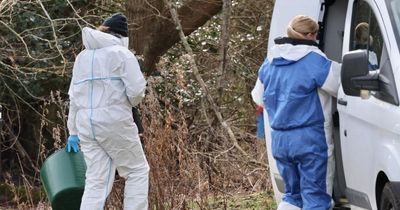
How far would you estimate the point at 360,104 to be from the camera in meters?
6.02

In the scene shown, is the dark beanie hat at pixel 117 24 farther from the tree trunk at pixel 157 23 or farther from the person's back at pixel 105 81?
the tree trunk at pixel 157 23

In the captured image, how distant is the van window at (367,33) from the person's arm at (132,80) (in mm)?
1916

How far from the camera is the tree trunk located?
14062mm

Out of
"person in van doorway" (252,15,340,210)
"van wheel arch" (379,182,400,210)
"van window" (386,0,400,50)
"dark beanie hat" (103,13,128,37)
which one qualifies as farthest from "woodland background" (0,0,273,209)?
"van window" (386,0,400,50)

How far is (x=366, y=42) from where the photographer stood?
247 inches

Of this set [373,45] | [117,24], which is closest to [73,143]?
[117,24]

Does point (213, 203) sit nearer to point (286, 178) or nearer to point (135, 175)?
point (135, 175)

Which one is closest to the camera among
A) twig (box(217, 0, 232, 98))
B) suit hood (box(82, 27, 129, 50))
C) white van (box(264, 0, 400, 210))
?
white van (box(264, 0, 400, 210))

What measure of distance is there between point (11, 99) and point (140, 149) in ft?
25.4

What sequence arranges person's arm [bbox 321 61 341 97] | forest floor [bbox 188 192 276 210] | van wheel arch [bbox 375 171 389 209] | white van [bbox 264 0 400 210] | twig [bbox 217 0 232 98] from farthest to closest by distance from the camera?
twig [bbox 217 0 232 98], forest floor [bbox 188 192 276 210], person's arm [bbox 321 61 341 97], van wheel arch [bbox 375 171 389 209], white van [bbox 264 0 400 210]

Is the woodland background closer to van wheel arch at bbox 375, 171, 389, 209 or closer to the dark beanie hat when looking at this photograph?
the dark beanie hat

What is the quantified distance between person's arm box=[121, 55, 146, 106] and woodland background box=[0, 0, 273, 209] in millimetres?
2352

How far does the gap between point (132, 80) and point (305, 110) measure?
1698mm

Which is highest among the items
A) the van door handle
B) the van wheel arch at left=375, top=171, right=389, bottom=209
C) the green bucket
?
the van door handle
